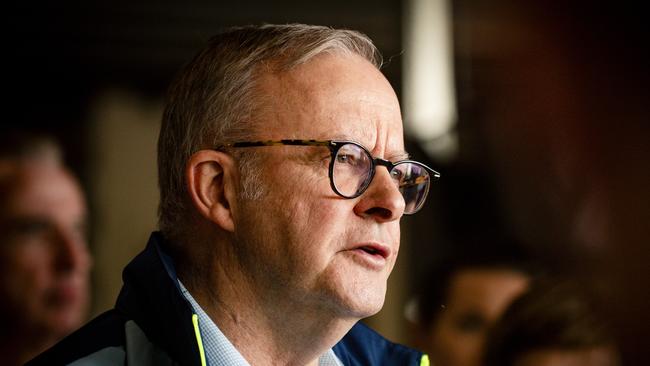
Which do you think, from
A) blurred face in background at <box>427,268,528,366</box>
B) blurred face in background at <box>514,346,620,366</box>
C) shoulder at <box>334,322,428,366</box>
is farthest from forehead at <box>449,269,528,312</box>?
shoulder at <box>334,322,428,366</box>

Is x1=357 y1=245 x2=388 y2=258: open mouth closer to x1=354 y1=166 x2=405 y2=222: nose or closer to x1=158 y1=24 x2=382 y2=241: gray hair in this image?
x1=354 y1=166 x2=405 y2=222: nose

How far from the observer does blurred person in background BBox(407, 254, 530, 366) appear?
255 centimetres

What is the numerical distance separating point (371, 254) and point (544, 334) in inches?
52.2

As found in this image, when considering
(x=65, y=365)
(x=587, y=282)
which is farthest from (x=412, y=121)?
(x=65, y=365)

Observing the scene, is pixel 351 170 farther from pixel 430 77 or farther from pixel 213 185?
pixel 430 77

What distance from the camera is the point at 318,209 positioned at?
1358 mm

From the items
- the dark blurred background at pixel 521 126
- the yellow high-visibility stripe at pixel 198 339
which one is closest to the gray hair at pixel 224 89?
the yellow high-visibility stripe at pixel 198 339

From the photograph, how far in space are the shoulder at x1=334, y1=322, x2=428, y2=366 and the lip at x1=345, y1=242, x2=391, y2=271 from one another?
0.28 m

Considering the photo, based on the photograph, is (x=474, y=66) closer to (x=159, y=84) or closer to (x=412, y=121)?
(x=412, y=121)

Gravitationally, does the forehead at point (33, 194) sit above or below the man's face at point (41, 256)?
above

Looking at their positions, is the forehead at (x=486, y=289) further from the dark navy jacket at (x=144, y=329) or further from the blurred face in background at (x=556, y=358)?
the dark navy jacket at (x=144, y=329)

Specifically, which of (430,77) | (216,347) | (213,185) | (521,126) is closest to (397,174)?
(213,185)

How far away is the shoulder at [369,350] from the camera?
1588 millimetres

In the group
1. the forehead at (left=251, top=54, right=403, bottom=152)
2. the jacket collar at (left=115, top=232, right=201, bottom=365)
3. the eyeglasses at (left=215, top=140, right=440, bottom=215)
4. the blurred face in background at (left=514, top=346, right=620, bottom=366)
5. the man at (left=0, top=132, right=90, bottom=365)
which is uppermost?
the forehead at (left=251, top=54, right=403, bottom=152)
